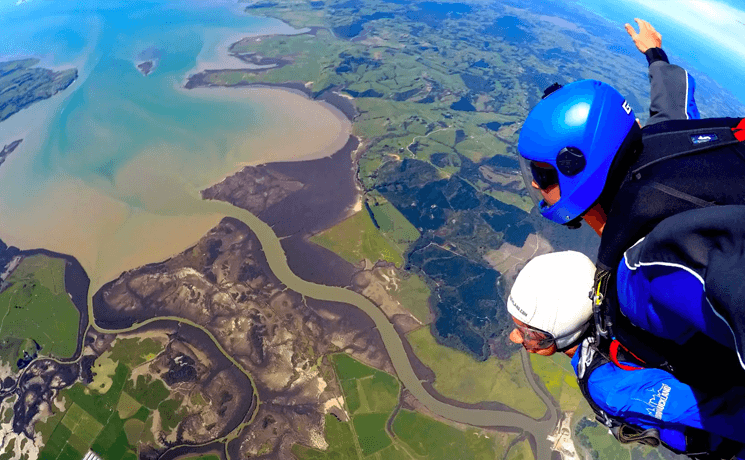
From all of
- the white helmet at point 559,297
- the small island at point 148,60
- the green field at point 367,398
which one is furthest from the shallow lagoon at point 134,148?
the white helmet at point 559,297

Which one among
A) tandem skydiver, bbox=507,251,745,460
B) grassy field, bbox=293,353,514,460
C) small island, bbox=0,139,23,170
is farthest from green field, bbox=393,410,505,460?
small island, bbox=0,139,23,170

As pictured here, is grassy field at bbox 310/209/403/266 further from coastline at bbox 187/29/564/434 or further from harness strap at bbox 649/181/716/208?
harness strap at bbox 649/181/716/208

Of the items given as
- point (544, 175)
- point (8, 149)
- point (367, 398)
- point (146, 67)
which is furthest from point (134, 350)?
point (146, 67)

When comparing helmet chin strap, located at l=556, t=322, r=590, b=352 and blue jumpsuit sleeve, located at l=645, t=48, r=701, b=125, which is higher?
blue jumpsuit sleeve, located at l=645, t=48, r=701, b=125

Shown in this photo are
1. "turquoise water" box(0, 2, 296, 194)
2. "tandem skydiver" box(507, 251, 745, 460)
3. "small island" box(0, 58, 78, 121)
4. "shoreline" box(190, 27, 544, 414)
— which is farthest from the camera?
"small island" box(0, 58, 78, 121)

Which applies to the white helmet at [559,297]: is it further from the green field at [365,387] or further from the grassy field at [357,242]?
the grassy field at [357,242]

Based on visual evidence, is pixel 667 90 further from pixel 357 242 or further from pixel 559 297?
pixel 357 242

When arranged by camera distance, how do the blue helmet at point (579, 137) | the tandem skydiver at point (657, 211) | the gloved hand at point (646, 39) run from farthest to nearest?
the gloved hand at point (646, 39), the blue helmet at point (579, 137), the tandem skydiver at point (657, 211)
